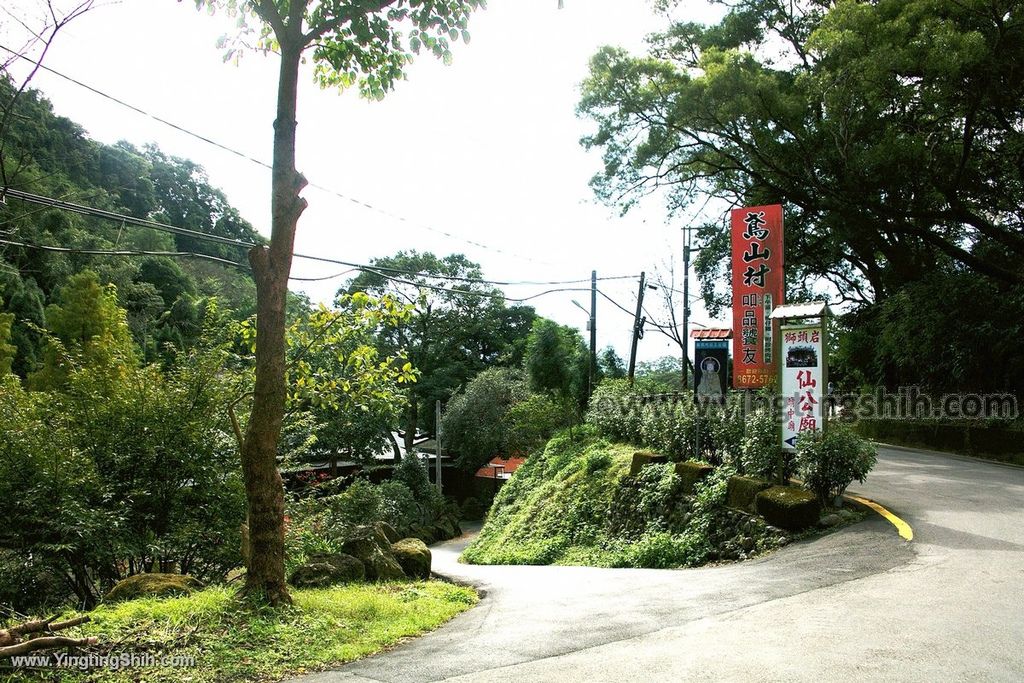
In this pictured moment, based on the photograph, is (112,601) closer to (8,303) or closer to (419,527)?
(419,527)

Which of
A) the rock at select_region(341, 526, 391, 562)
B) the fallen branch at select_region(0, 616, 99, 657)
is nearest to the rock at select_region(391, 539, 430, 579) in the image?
the rock at select_region(341, 526, 391, 562)

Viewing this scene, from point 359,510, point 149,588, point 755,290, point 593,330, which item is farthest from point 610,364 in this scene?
point 149,588

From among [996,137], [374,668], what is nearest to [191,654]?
[374,668]

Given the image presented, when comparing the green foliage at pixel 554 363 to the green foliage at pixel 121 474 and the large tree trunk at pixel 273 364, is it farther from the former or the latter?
the large tree trunk at pixel 273 364

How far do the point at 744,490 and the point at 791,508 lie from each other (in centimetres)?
111

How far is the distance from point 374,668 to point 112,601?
3.31 meters

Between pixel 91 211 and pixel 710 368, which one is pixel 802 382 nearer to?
pixel 710 368

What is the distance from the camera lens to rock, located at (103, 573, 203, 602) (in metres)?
7.40

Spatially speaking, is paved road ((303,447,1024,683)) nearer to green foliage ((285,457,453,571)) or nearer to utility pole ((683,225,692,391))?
green foliage ((285,457,453,571))

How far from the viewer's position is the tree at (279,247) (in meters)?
7.04

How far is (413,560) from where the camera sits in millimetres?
11570

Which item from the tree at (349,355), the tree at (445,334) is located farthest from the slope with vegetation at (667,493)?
the tree at (445,334)

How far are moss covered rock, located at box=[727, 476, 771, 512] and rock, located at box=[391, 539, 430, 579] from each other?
4830 millimetres

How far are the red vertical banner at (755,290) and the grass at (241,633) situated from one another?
7.90m
